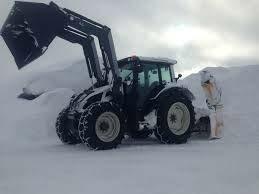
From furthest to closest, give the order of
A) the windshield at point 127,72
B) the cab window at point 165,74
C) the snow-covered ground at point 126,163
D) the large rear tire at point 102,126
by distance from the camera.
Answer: the cab window at point 165,74, the windshield at point 127,72, the large rear tire at point 102,126, the snow-covered ground at point 126,163

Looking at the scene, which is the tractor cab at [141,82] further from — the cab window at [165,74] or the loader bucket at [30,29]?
the loader bucket at [30,29]

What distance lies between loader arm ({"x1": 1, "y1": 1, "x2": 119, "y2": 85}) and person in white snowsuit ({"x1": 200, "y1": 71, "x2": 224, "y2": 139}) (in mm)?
2976

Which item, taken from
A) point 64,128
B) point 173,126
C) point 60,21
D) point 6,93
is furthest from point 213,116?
point 6,93

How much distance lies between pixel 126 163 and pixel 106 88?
350cm

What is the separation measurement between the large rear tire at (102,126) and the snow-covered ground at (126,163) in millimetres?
294

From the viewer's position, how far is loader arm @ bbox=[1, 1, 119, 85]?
10180 mm

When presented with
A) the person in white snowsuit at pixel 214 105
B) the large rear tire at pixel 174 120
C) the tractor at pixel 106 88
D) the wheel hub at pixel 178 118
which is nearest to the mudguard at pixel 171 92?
the tractor at pixel 106 88

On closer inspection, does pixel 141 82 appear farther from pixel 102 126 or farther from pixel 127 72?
pixel 102 126

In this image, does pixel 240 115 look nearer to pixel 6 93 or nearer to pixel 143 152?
pixel 143 152

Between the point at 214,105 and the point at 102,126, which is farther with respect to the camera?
the point at 214,105

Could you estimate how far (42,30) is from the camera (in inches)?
405

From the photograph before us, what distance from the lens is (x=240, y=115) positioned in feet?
45.6

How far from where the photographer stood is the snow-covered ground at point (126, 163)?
583 cm

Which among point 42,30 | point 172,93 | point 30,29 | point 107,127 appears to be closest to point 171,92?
point 172,93
